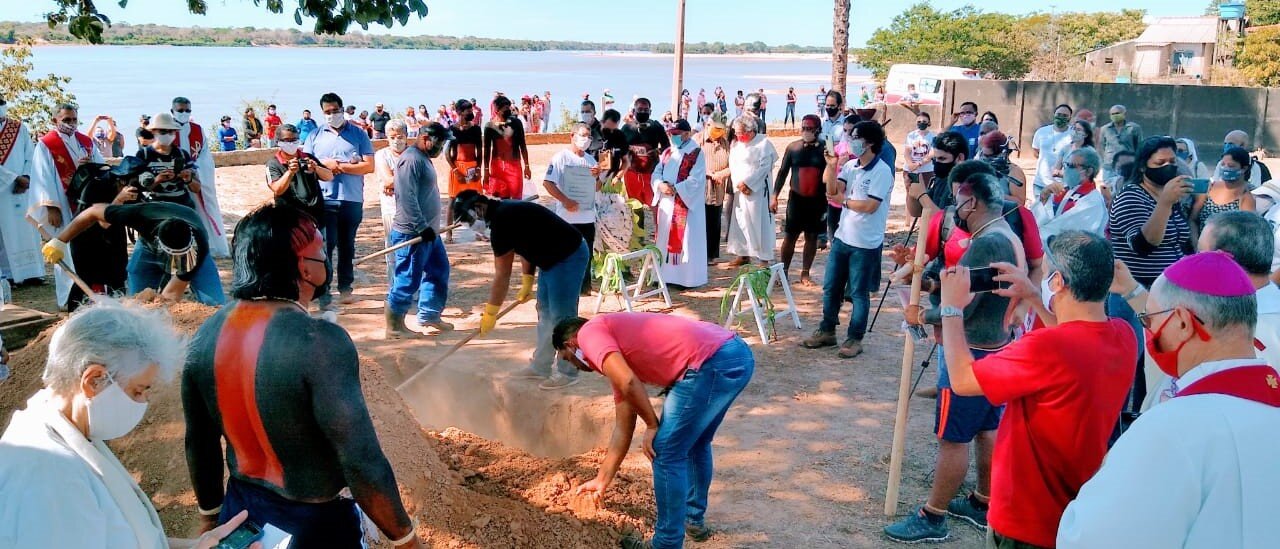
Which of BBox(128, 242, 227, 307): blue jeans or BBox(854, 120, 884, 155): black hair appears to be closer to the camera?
BBox(128, 242, 227, 307): blue jeans

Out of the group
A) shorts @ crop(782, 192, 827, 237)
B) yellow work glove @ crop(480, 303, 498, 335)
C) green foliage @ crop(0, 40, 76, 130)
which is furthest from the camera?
green foliage @ crop(0, 40, 76, 130)

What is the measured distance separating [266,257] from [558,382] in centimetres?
381

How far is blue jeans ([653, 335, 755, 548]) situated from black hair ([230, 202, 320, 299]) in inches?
71.1

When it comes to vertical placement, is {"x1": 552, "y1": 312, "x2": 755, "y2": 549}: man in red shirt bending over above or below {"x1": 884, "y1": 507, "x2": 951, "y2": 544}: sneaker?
above

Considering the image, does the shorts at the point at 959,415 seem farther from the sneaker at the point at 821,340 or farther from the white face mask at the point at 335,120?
the white face mask at the point at 335,120

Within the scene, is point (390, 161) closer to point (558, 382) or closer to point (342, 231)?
point (342, 231)

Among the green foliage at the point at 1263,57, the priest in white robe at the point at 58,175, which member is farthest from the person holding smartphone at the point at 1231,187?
the green foliage at the point at 1263,57

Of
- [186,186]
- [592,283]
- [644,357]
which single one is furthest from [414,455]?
[592,283]

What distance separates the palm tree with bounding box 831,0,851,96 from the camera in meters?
16.8

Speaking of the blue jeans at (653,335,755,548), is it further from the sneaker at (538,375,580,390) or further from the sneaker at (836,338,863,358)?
the sneaker at (836,338,863,358)

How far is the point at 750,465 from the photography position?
5.37 metres

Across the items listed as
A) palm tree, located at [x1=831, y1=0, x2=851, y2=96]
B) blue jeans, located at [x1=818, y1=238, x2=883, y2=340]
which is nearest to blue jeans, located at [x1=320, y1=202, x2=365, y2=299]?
blue jeans, located at [x1=818, y1=238, x2=883, y2=340]

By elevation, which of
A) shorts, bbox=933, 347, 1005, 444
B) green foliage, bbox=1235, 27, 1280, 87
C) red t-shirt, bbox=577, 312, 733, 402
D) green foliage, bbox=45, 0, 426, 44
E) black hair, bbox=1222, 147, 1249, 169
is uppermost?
green foliage, bbox=1235, 27, 1280, 87

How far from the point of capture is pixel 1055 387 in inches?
118
